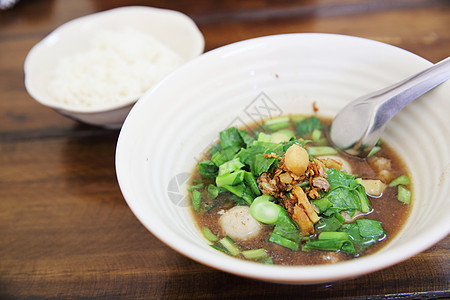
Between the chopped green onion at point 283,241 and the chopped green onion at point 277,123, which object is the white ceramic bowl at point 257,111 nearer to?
the chopped green onion at point 277,123

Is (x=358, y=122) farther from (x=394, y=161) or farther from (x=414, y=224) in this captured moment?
(x=414, y=224)

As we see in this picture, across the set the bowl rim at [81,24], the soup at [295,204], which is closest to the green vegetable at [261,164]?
the soup at [295,204]

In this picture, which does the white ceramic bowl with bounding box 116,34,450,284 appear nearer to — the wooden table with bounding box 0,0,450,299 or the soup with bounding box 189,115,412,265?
the soup with bounding box 189,115,412,265

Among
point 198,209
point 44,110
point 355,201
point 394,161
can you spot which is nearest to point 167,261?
point 198,209

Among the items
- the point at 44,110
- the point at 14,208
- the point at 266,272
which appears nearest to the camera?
the point at 266,272

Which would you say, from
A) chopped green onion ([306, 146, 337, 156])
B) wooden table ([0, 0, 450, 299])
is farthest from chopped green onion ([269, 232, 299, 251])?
chopped green onion ([306, 146, 337, 156])

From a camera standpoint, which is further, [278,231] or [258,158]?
[258,158]

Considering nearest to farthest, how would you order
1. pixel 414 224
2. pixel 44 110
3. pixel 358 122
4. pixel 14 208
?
pixel 414 224 < pixel 358 122 < pixel 14 208 < pixel 44 110

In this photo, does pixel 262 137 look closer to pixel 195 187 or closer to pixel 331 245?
pixel 195 187
